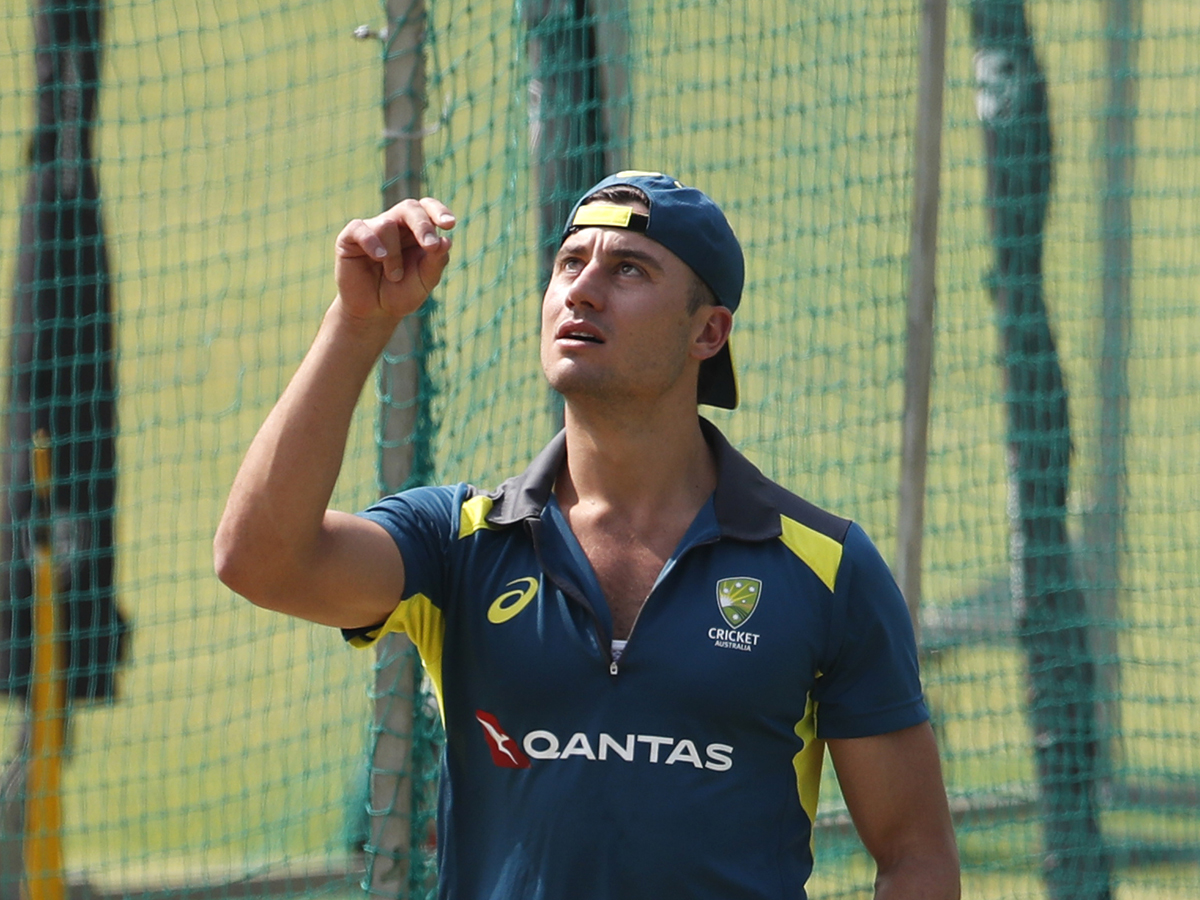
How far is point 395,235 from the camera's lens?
216cm

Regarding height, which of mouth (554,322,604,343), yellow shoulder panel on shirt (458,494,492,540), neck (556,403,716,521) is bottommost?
yellow shoulder panel on shirt (458,494,492,540)

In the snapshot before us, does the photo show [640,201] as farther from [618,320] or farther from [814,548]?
[814,548]

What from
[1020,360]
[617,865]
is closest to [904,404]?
[1020,360]

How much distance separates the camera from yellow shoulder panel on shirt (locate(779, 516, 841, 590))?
2406mm

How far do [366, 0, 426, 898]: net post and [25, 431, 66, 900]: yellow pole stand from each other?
115cm

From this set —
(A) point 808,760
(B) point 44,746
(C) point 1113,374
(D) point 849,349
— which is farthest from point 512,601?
(C) point 1113,374

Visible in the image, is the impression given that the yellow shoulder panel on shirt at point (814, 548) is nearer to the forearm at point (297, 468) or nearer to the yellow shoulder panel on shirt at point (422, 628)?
the yellow shoulder panel on shirt at point (422, 628)

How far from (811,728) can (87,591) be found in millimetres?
2679

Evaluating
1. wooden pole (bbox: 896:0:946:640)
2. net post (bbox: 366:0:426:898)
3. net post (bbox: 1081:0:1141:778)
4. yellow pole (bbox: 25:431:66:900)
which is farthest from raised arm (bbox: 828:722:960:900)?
net post (bbox: 1081:0:1141:778)

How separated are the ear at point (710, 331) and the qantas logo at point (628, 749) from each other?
697 mm

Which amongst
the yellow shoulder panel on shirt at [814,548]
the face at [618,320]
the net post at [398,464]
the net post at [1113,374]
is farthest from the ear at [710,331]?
the net post at [1113,374]

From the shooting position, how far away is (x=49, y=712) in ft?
13.6

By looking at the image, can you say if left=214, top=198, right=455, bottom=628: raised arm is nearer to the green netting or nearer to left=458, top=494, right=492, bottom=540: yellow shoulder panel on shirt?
left=458, top=494, right=492, bottom=540: yellow shoulder panel on shirt

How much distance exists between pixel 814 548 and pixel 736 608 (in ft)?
0.59
